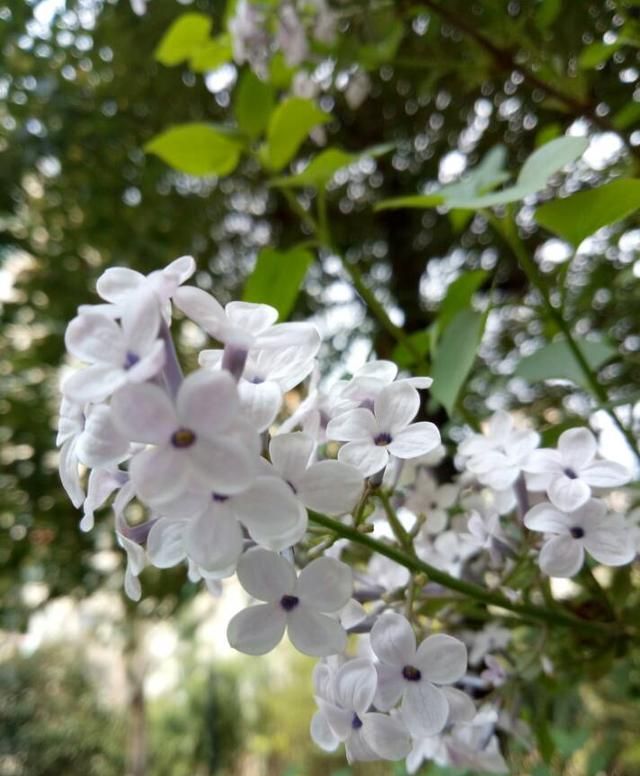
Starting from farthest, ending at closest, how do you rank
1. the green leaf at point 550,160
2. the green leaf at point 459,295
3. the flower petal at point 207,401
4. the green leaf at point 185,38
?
1. the green leaf at point 185,38
2. the green leaf at point 459,295
3. the green leaf at point 550,160
4. the flower petal at point 207,401

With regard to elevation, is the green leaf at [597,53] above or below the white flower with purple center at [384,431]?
above

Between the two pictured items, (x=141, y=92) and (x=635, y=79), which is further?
(x=141, y=92)

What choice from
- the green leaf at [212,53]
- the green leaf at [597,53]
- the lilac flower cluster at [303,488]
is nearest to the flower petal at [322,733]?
the lilac flower cluster at [303,488]

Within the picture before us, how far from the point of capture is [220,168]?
1.40 feet

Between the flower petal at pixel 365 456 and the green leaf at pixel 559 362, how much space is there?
17 cm

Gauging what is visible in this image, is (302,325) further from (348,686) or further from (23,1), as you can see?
(23,1)

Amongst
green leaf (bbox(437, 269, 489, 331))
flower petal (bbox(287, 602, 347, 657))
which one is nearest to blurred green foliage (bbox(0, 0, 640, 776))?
green leaf (bbox(437, 269, 489, 331))

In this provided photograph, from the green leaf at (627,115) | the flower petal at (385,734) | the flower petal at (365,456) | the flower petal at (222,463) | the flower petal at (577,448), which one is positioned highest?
the green leaf at (627,115)

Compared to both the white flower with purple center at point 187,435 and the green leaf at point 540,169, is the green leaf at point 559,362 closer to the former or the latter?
the green leaf at point 540,169

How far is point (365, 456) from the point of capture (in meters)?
0.18

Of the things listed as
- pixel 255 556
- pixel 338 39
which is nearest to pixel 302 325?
pixel 255 556

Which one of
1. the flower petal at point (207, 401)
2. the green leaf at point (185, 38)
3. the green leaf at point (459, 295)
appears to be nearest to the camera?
the flower petal at point (207, 401)

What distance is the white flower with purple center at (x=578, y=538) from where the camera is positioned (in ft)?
0.67

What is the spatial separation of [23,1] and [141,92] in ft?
0.74
